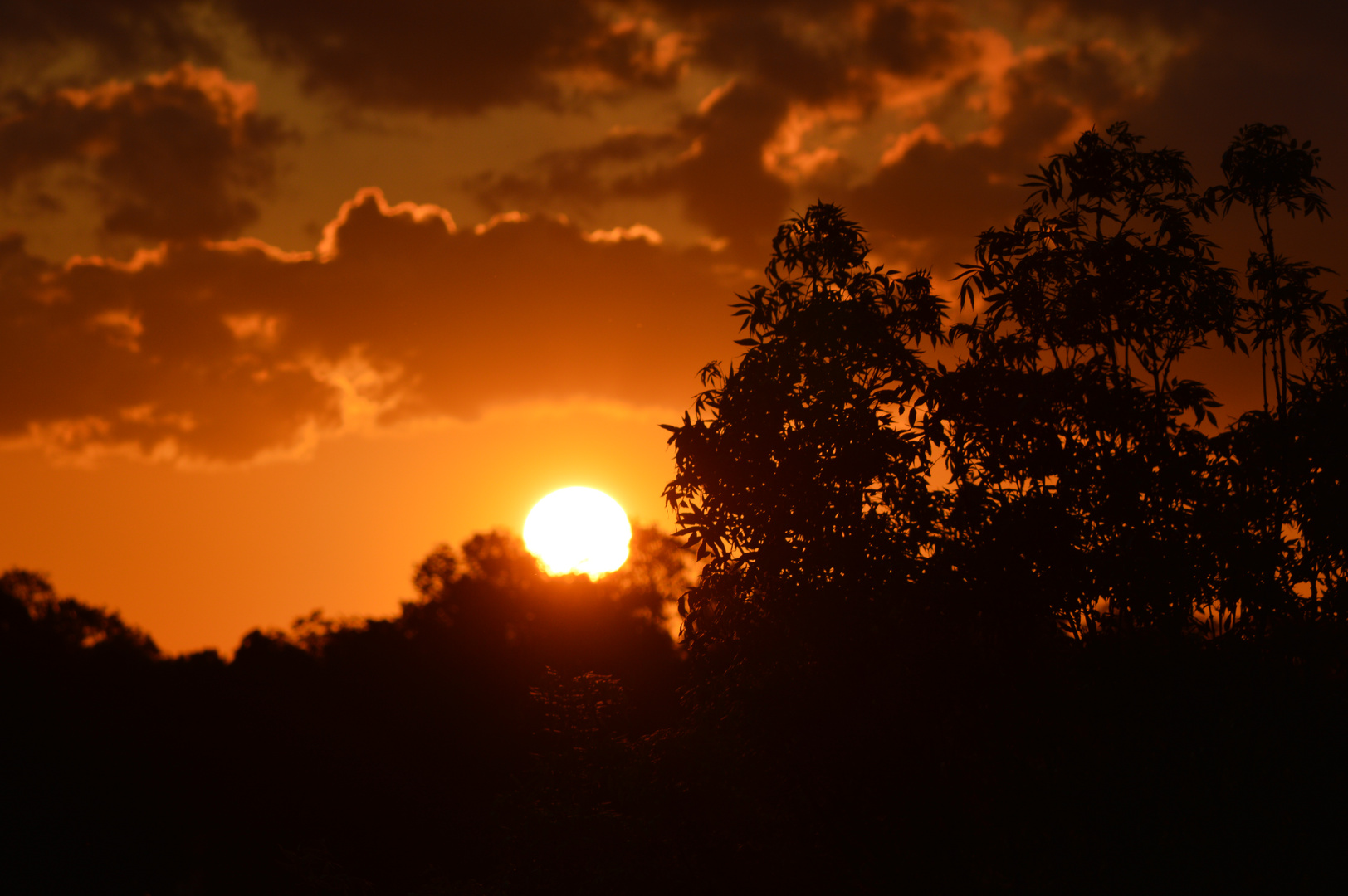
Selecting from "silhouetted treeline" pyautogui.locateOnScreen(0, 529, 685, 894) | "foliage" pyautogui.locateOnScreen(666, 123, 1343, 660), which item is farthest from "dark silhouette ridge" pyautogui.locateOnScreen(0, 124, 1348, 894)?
"silhouetted treeline" pyautogui.locateOnScreen(0, 529, 685, 894)

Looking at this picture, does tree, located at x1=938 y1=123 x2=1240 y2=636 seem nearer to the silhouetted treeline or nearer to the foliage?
the foliage

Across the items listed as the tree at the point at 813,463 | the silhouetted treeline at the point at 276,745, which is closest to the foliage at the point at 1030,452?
the tree at the point at 813,463

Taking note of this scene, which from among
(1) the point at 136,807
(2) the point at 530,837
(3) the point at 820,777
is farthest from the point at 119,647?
→ (3) the point at 820,777

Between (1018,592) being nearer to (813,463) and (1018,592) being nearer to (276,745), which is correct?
(813,463)

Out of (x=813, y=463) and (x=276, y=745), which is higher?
(x=813, y=463)

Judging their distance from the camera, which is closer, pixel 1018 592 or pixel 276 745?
pixel 1018 592

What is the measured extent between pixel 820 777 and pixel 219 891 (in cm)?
3878

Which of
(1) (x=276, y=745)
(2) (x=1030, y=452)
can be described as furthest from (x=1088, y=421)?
(1) (x=276, y=745)

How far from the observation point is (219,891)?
147ft

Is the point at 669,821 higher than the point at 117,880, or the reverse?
the point at 669,821

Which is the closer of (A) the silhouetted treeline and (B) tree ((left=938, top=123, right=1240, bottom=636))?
(B) tree ((left=938, top=123, right=1240, bottom=636))

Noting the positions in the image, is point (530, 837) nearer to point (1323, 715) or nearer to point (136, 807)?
point (1323, 715)

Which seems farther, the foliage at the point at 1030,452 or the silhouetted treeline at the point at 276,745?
the silhouetted treeline at the point at 276,745

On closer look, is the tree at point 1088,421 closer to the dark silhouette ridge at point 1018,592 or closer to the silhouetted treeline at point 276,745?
the dark silhouette ridge at point 1018,592
